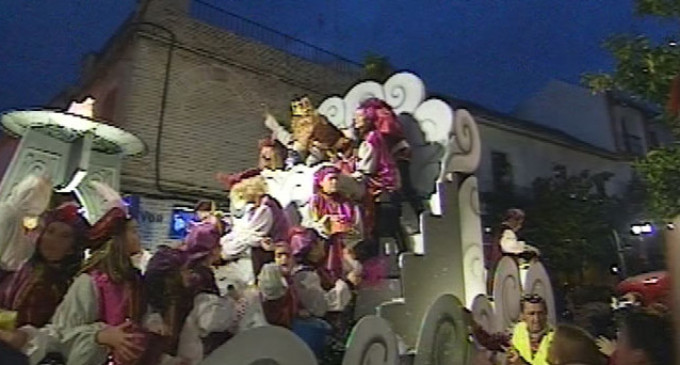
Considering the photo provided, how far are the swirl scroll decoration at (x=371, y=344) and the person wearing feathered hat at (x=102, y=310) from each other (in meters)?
1.07

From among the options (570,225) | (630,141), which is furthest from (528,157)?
(630,141)

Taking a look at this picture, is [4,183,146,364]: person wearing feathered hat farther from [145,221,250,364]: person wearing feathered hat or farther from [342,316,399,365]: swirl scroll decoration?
[342,316,399,365]: swirl scroll decoration

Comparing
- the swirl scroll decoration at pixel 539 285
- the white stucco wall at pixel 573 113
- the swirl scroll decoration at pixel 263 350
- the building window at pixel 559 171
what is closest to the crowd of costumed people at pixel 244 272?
the swirl scroll decoration at pixel 263 350

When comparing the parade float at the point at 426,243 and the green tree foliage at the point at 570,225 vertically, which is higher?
the green tree foliage at the point at 570,225

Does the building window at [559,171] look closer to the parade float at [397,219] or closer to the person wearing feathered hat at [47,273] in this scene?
the parade float at [397,219]

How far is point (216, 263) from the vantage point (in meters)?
3.62

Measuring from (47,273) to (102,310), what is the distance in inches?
10.7

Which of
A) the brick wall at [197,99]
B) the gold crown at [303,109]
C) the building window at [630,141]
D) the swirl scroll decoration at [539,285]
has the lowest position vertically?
the swirl scroll decoration at [539,285]

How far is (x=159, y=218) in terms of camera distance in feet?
27.7

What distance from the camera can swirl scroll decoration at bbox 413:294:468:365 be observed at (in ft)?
12.3

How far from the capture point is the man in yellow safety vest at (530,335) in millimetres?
4320

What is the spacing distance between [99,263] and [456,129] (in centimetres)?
316

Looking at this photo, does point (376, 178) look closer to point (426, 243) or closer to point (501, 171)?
point (426, 243)

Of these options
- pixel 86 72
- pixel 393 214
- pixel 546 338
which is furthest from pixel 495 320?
pixel 86 72
